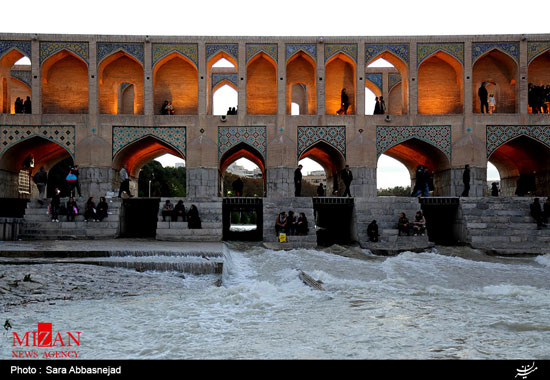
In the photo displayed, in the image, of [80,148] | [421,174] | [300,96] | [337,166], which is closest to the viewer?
[421,174]

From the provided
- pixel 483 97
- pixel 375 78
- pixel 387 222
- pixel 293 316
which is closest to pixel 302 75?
pixel 375 78

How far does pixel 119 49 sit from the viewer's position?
59.0 feet

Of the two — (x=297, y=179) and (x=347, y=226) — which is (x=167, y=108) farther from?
(x=347, y=226)

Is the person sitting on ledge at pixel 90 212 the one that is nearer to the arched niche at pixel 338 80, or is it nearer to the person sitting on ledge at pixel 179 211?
the person sitting on ledge at pixel 179 211

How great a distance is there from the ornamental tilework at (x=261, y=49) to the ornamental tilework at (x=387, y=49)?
3.38 meters

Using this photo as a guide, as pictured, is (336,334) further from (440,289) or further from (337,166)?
(337,166)

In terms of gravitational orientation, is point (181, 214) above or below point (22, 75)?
below

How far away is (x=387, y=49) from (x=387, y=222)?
7.69 meters

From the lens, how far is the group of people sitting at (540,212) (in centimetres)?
1333

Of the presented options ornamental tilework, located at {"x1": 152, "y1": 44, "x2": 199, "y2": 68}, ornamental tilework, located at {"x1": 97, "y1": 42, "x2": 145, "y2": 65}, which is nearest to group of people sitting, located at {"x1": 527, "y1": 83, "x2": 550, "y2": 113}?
ornamental tilework, located at {"x1": 152, "y1": 44, "x2": 199, "y2": 68}

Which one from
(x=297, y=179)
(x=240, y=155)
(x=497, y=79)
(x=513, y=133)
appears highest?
(x=497, y=79)
